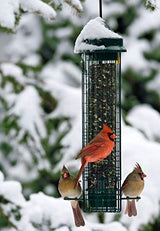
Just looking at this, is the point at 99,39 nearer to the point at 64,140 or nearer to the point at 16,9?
the point at 16,9

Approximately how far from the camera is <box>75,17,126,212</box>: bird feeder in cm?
736

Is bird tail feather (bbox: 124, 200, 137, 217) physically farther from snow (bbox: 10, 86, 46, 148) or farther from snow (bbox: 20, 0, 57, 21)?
snow (bbox: 10, 86, 46, 148)

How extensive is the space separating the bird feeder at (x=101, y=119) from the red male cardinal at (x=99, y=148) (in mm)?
444

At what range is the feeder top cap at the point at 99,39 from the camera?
23.0 feet

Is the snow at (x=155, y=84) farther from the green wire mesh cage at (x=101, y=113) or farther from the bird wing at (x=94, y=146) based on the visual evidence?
the bird wing at (x=94, y=146)

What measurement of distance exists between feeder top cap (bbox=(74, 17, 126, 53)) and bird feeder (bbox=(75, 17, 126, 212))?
27 centimetres

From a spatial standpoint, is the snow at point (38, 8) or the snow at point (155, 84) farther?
the snow at point (155, 84)

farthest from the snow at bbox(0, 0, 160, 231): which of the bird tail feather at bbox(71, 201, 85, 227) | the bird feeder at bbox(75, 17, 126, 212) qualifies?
the bird tail feather at bbox(71, 201, 85, 227)

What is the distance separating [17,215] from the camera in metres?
8.30

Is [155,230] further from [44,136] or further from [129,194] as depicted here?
[129,194]

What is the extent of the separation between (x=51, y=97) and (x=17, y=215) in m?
2.85

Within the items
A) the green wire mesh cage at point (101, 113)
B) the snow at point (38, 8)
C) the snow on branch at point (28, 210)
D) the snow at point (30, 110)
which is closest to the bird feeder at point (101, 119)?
the green wire mesh cage at point (101, 113)

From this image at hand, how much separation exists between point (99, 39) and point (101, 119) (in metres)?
0.80

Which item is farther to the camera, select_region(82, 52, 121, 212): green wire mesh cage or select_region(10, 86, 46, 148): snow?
select_region(10, 86, 46, 148): snow
